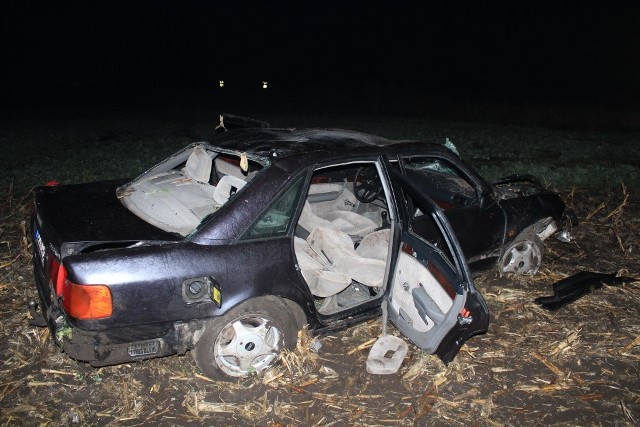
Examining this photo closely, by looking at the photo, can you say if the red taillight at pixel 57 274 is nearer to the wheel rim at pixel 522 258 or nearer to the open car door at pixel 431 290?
the open car door at pixel 431 290

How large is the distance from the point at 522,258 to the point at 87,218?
4248mm

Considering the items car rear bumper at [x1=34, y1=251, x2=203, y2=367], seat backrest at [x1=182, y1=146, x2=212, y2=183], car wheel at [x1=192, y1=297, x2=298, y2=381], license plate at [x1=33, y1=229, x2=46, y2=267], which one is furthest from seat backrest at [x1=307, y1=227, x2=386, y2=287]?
license plate at [x1=33, y1=229, x2=46, y2=267]

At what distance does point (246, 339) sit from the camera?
11.6 feet

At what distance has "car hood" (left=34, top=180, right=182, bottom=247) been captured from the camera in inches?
128

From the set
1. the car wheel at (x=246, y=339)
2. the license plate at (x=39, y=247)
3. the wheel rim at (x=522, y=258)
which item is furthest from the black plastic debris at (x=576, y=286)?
the license plate at (x=39, y=247)

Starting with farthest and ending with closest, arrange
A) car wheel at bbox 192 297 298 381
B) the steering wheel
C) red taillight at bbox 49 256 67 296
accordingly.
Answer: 1. the steering wheel
2. car wheel at bbox 192 297 298 381
3. red taillight at bbox 49 256 67 296

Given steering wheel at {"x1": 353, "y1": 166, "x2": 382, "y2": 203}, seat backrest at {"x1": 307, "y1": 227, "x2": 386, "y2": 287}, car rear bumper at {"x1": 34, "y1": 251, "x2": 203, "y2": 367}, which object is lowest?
A: car rear bumper at {"x1": 34, "y1": 251, "x2": 203, "y2": 367}

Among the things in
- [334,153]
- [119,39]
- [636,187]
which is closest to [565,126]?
[636,187]

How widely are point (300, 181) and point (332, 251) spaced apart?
85 centimetres

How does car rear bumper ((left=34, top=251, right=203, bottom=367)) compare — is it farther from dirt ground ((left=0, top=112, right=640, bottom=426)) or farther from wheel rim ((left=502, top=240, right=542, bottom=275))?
wheel rim ((left=502, top=240, right=542, bottom=275))

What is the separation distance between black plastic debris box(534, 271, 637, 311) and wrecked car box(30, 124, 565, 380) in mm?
886

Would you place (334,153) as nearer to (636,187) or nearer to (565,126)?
(636,187)

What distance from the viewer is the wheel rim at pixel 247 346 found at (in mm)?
3480

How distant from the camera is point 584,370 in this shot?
4051mm
